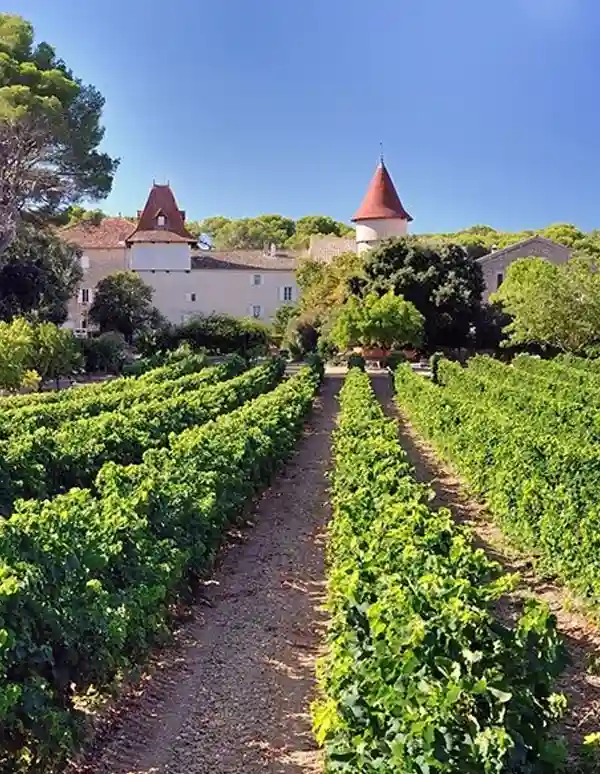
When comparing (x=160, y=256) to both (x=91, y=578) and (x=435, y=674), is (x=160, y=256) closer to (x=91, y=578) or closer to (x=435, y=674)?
(x=91, y=578)

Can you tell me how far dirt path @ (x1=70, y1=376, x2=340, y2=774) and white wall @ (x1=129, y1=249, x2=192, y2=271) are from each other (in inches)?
1929

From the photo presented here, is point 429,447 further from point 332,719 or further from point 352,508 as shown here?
point 332,719

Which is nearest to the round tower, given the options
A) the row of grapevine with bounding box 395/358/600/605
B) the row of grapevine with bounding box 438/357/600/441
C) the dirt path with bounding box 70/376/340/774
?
the row of grapevine with bounding box 438/357/600/441

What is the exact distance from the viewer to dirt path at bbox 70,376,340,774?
573cm

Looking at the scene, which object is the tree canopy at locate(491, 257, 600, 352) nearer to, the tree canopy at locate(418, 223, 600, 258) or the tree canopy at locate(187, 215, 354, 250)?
the tree canopy at locate(418, 223, 600, 258)

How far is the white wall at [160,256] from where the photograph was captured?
5875 centimetres

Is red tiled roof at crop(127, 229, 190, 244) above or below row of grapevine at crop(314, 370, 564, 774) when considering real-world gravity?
above

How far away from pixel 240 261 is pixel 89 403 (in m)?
43.6

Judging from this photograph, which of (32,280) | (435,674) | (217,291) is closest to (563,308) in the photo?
(32,280)

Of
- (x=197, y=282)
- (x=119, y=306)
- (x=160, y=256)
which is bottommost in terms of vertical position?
(x=119, y=306)

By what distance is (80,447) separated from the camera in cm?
1227

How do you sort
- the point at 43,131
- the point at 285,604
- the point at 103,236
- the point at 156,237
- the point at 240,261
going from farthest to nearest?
the point at 103,236
the point at 240,261
the point at 156,237
the point at 43,131
the point at 285,604

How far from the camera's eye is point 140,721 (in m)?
6.29

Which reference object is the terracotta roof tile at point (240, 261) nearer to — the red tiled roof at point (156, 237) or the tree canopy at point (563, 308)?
the red tiled roof at point (156, 237)
